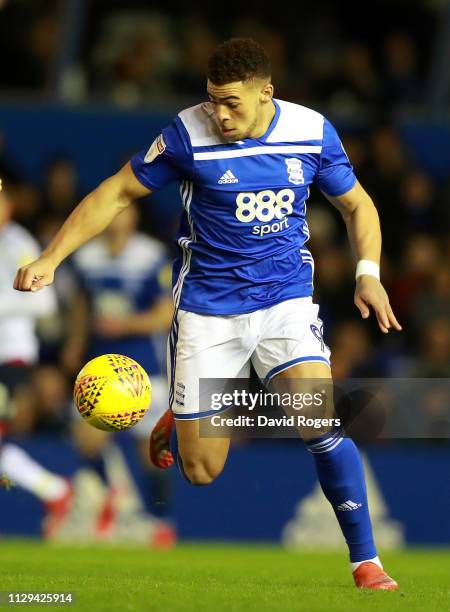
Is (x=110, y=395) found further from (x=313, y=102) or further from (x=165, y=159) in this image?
(x=313, y=102)

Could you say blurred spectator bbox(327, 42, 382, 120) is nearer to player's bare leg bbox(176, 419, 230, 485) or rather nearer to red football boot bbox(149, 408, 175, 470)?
red football boot bbox(149, 408, 175, 470)

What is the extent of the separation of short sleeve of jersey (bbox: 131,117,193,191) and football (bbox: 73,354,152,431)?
37.8 inches

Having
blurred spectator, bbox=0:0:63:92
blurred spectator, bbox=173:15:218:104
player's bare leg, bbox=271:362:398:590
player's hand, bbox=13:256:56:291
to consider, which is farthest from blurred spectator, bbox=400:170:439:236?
player's hand, bbox=13:256:56:291

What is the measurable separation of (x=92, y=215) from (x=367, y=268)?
1.40 meters

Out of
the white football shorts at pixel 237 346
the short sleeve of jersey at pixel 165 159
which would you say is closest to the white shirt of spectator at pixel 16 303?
the white football shorts at pixel 237 346

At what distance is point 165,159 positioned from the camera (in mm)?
7473

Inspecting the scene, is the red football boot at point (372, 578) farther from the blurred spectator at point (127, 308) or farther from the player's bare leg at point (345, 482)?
the blurred spectator at point (127, 308)

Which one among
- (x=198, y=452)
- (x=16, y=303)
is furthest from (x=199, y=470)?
(x=16, y=303)

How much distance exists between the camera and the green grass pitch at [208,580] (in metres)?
6.40

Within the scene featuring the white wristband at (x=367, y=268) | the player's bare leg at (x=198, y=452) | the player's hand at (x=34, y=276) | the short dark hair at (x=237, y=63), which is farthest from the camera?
the player's bare leg at (x=198, y=452)

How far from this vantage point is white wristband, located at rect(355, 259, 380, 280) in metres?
7.39

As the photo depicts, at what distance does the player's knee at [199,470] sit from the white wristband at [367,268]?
4.26 ft

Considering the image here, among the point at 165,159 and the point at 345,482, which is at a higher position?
the point at 165,159

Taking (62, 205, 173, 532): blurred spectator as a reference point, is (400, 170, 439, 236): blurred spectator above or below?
above
